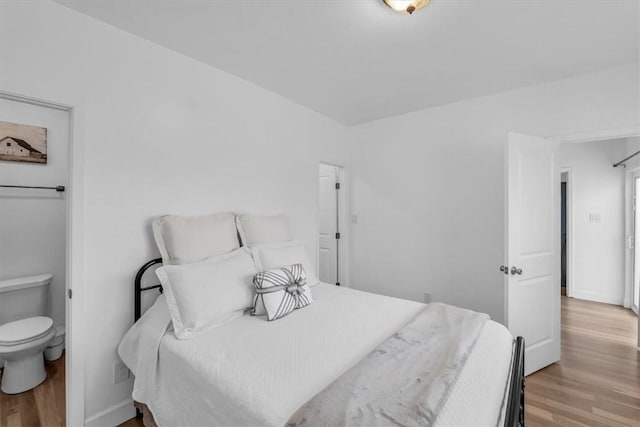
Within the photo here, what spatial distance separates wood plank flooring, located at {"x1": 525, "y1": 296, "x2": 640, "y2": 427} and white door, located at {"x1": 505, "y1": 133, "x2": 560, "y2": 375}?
19 cm

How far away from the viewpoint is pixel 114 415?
186cm

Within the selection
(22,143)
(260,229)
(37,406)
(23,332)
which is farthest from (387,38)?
(37,406)

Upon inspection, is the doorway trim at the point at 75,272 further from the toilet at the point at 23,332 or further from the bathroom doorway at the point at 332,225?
the bathroom doorway at the point at 332,225

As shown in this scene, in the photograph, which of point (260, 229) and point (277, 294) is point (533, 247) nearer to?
point (277, 294)

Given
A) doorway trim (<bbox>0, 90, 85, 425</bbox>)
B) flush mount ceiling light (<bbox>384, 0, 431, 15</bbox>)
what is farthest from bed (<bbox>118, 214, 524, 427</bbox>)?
flush mount ceiling light (<bbox>384, 0, 431, 15</bbox>)

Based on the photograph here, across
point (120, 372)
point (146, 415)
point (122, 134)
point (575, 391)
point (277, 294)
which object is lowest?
point (575, 391)

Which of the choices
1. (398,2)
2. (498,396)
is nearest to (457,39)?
(398,2)

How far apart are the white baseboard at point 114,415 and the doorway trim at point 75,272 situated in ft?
0.20

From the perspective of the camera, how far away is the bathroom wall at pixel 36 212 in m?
2.58

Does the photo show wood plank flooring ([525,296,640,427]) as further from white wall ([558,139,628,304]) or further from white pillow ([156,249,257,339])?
white pillow ([156,249,257,339])

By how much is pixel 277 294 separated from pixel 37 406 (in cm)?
192

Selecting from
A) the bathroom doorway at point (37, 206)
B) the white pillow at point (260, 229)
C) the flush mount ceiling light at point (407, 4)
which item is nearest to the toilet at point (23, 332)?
the bathroom doorway at point (37, 206)

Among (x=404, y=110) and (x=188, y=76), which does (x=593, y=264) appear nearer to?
(x=404, y=110)

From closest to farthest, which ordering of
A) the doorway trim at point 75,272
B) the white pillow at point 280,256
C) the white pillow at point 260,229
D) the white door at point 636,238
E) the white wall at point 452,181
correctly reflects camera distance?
the doorway trim at point 75,272 → the white pillow at point 280,256 → the white pillow at point 260,229 → the white wall at point 452,181 → the white door at point 636,238
